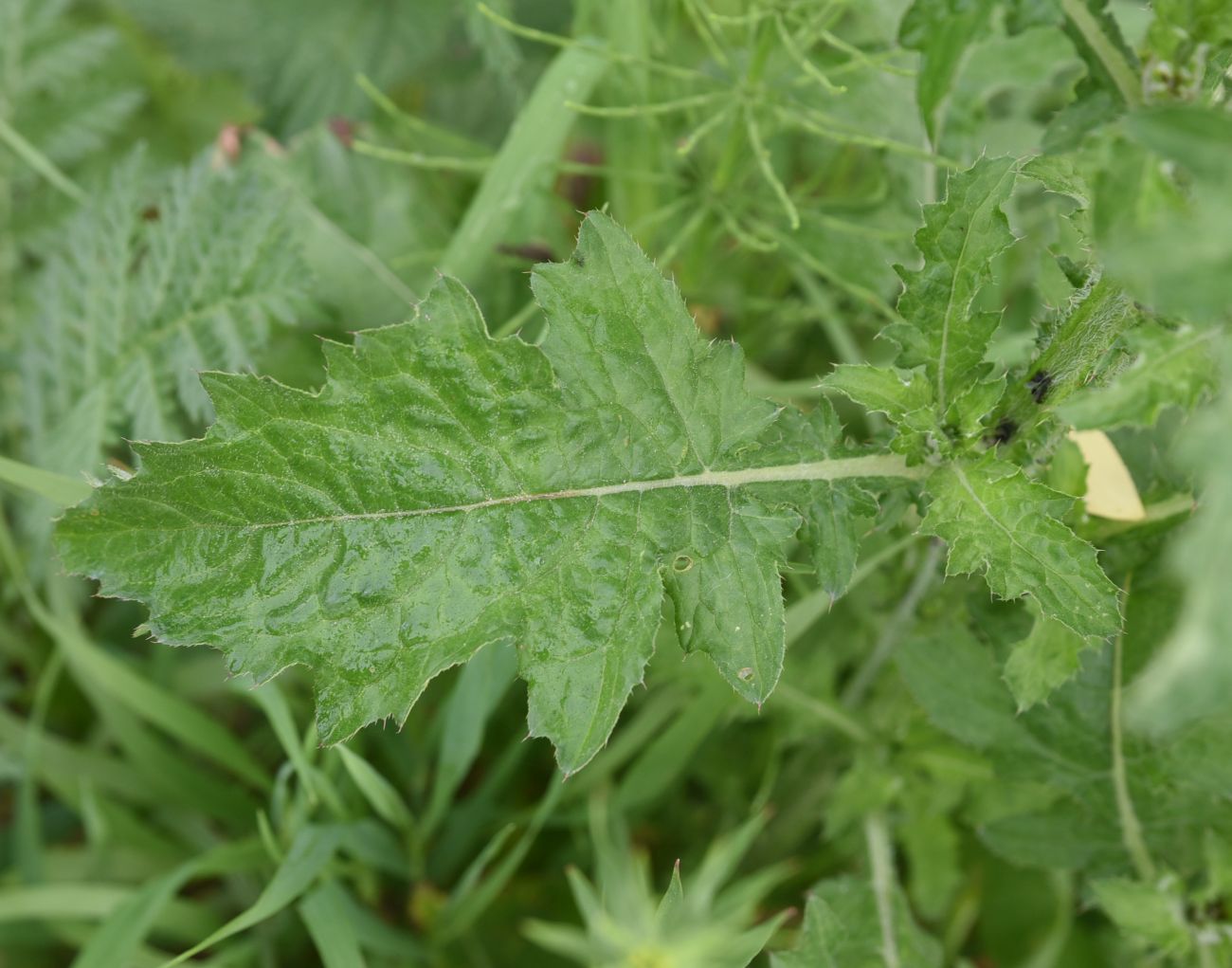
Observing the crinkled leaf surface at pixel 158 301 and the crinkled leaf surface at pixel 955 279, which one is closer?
the crinkled leaf surface at pixel 955 279

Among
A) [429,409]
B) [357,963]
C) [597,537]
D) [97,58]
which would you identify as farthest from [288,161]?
[357,963]

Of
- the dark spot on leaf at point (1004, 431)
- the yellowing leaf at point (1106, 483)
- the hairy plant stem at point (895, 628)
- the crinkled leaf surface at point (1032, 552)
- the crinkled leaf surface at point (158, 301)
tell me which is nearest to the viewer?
the crinkled leaf surface at point (1032, 552)

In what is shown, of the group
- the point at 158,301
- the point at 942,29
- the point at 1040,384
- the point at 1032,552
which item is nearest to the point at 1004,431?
the point at 1040,384

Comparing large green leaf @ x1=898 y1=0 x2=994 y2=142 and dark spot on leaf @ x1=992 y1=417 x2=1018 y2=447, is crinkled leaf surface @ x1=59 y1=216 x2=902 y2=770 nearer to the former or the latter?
dark spot on leaf @ x1=992 y1=417 x2=1018 y2=447

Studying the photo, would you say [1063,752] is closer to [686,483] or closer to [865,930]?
[865,930]

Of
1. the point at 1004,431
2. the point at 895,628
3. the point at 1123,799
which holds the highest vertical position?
the point at 1004,431

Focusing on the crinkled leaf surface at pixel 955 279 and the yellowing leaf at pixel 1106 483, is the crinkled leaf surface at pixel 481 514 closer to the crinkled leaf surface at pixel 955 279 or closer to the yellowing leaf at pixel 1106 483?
the crinkled leaf surface at pixel 955 279

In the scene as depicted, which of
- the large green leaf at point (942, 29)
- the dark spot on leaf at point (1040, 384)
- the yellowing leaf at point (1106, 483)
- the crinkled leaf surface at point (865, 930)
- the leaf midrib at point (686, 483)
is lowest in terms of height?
the crinkled leaf surface at point (865, 930)

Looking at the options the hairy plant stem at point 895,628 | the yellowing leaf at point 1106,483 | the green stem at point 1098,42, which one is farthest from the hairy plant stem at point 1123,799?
the green stem at point 1098,42
